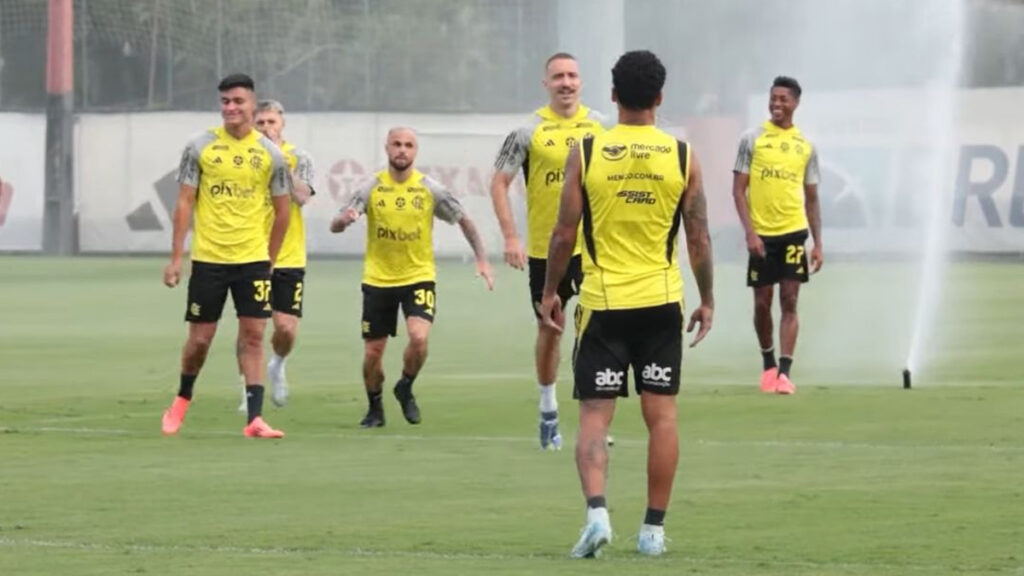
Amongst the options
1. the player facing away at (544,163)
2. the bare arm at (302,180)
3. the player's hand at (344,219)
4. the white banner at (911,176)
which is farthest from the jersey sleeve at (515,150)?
the white banner at (911,176)

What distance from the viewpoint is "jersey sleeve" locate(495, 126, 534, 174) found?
598 inches

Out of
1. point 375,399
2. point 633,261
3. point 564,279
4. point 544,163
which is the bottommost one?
point 375,399

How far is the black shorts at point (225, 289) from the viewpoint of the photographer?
15.8m

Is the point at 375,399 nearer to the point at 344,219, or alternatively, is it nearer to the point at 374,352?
the point at 374,352

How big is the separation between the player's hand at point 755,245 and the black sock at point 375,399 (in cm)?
354

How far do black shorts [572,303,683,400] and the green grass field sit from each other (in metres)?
0.66

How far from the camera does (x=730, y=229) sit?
45.3 m

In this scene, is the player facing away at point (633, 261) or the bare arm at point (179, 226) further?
the bare arm at point (179, 226)

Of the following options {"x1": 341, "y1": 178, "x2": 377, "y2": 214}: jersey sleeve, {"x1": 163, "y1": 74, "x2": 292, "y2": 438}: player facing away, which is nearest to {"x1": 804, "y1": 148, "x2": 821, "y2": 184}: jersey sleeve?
{"x1": 341, "y1": 178, "x2": 377, "y2": 214}: jersey sleeve

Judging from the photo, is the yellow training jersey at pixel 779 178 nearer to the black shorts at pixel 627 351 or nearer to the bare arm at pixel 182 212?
the bare arm at pixel 182 212

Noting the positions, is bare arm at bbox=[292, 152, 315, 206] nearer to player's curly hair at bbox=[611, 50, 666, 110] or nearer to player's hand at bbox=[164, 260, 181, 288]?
player's hand at bbox=[164, 260, 181, 288]

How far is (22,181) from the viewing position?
48812 mm

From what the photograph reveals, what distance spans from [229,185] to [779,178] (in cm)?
502

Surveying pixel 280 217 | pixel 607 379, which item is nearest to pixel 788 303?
pixel 280 217
